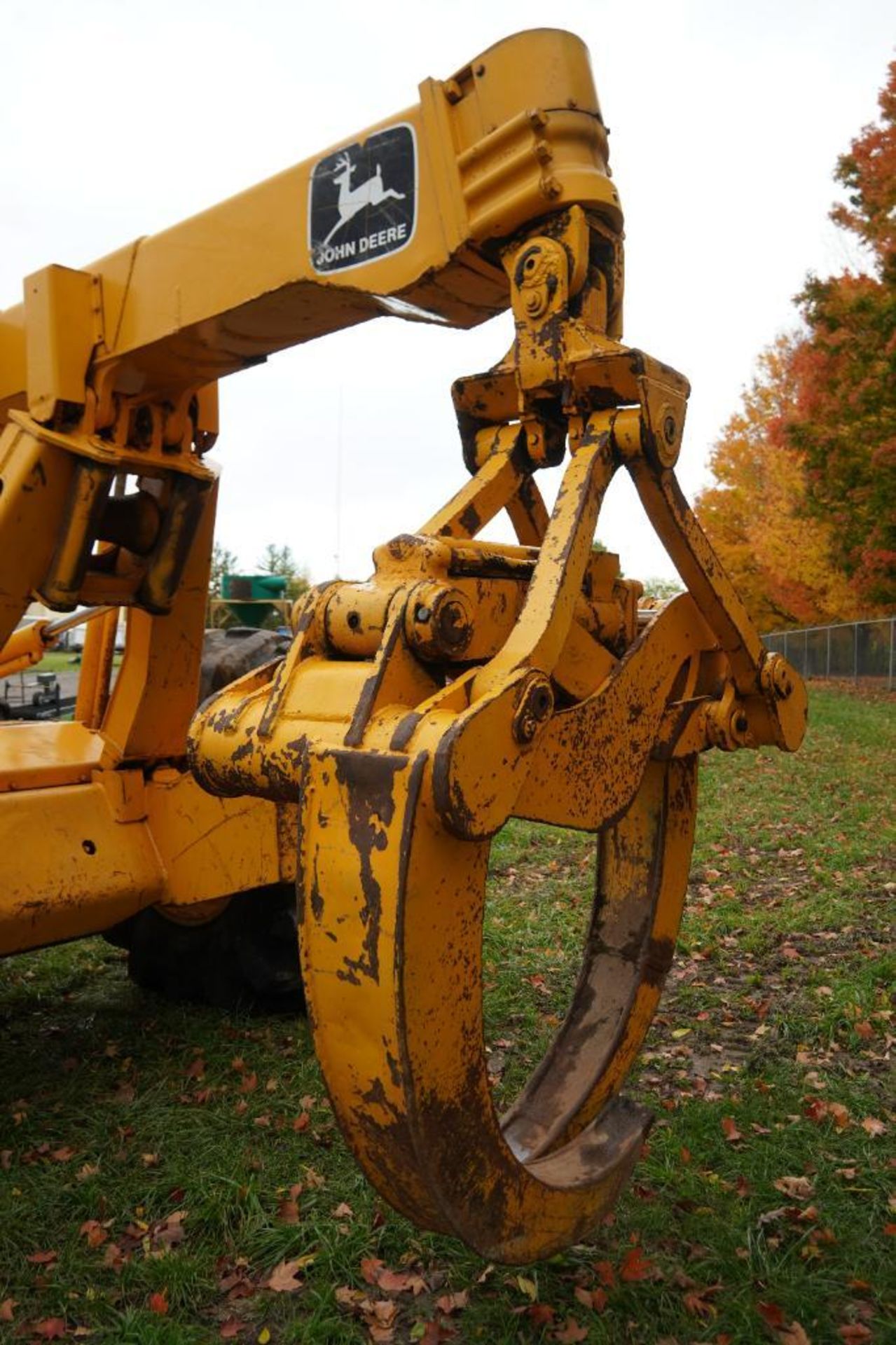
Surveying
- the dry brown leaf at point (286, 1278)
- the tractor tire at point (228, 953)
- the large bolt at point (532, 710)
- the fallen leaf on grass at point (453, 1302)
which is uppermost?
the large bolt at point (532, 710)

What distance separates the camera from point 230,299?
10.7 ft

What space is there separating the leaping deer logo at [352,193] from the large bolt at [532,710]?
5.11 ft

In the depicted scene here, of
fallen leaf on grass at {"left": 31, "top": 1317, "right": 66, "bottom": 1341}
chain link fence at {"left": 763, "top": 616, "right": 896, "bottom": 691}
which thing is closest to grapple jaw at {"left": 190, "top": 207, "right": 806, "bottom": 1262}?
fallen leaf on grass at {"left": 31, "top": 1317, "right": 66, "bottom": 1341}

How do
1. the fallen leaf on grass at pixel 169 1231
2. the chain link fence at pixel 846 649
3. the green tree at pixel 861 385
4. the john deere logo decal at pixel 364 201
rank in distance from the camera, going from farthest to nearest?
the chain link fence at pixel 846 649
the green tree at pixel 861 385
the fallen leaf on grass at pixel 169 1231
the john deere logo decal at pixel 364 201

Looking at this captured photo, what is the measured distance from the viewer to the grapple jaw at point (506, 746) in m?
1.90

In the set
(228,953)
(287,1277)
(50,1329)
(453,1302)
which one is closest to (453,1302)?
(453,1302)

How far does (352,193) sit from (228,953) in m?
3.25

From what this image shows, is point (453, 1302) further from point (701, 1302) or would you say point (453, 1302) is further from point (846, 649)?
point (846, 649)

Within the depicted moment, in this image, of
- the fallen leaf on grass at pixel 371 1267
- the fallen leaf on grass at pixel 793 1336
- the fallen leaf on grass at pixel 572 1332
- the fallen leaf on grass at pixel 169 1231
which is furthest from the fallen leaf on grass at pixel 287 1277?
the fallen leaf on grass at pixel 793 1336

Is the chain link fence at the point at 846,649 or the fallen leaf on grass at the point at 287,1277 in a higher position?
the chain link fence at the point at 846,649

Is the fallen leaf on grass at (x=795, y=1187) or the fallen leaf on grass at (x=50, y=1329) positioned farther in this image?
the fallen leaf on grass at (x=795, y=1187)

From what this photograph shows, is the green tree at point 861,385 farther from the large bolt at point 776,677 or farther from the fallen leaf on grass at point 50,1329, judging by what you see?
the fallen leaf on grass at point 50,1329

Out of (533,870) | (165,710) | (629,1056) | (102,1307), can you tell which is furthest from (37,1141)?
(533,870)

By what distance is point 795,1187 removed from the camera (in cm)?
345
